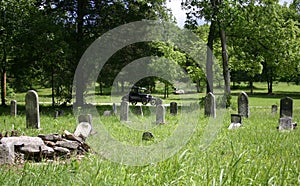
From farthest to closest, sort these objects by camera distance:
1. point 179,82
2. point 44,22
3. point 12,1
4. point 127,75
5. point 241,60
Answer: point 179,82
point 241,60
point 127,75
point 12,1
point 44,22

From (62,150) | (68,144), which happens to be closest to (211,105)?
(68,144)

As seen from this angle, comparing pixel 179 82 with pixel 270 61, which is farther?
pixel 179 82

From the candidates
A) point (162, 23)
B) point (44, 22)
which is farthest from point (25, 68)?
point (162, 23)

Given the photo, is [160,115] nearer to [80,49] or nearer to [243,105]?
[243,105]

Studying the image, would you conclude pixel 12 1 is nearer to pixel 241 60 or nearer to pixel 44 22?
pixel 44 22

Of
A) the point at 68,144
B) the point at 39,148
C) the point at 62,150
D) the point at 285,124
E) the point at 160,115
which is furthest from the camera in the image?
the point at 160,115

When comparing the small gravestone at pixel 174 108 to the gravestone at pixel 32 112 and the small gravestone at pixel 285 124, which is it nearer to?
the small gravestone at pixel 285 124

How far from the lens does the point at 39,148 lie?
260 inches

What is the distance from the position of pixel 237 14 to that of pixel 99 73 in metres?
9.42

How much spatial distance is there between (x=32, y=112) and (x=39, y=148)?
5771 mm

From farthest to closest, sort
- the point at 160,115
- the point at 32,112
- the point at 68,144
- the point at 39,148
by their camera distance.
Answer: the point at 160,115
the point at 32,112
the point at 68,144
the point at 39,148

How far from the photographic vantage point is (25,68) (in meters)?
24.9

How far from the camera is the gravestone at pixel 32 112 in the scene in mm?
11930

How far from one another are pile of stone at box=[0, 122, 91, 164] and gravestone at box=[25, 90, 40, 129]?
4738 millimetres
